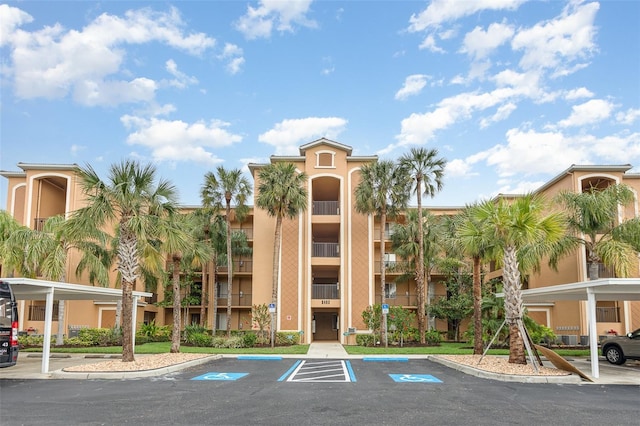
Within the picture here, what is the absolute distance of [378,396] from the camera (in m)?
11.6

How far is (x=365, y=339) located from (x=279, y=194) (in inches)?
374

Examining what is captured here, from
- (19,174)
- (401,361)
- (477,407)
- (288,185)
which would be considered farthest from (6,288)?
(19,174)

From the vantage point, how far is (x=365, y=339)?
29.0 m

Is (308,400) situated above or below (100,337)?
above

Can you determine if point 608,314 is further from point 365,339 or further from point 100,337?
point 100,337

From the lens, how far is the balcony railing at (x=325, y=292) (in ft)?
108

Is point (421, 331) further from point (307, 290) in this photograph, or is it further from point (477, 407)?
point (477, 407)

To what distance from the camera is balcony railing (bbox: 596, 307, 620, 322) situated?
2936 centimetres

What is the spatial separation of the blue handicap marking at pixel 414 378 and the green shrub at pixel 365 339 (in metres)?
12.9

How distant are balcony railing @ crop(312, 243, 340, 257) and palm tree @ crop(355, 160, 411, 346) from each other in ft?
15.2

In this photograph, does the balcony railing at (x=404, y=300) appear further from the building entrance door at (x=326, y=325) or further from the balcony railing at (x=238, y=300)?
the balcony railing at (x=238, y=300)

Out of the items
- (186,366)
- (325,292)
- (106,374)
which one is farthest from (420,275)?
(106,374)

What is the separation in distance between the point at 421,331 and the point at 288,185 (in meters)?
11.2

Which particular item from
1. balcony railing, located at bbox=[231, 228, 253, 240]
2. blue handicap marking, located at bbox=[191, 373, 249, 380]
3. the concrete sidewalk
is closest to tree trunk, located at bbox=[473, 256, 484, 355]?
the concrete sidewalk
